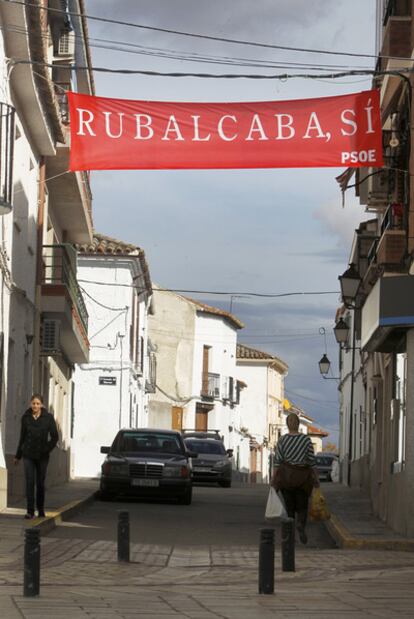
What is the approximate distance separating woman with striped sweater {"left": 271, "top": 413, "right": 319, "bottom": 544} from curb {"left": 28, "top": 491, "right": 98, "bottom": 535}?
3.07 metres

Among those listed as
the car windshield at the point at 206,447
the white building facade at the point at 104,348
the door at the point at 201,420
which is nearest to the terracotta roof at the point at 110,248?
the white building facade at the point at 104,348

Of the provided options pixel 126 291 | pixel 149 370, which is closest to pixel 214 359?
pixel 149 370

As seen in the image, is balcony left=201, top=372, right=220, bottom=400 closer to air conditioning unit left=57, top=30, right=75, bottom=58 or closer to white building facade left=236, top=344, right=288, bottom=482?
white building facade left=236, top=344, right=288, bottom=482

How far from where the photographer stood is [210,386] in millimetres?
73625

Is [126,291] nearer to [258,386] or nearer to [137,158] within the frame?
[137,158]

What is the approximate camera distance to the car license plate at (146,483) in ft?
90.3

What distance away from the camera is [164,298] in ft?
241

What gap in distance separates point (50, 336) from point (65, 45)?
6082 mm

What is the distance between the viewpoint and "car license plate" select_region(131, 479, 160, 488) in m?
27.5

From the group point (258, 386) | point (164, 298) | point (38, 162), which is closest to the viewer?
point (38, 162)

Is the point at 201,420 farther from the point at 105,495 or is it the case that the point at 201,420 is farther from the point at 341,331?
the point at 105,495

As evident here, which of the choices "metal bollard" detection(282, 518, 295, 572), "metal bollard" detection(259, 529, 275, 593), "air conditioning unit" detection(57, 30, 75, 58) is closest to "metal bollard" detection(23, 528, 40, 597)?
"metal bollard" detection(259, 529, 275, 593)

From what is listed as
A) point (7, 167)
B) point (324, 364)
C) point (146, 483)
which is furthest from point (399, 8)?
point (324, 364)

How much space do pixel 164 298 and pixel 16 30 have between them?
172 feet
